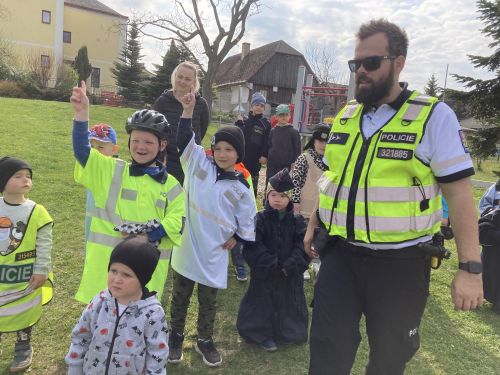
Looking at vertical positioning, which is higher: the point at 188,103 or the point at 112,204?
the point at 188,103

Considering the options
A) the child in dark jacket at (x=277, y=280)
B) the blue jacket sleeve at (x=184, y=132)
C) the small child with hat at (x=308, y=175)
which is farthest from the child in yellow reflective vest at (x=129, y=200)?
the small child with hat at (x=308, y=175)

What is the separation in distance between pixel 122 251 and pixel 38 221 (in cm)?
125

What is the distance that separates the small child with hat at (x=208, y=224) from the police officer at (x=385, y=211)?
98cm

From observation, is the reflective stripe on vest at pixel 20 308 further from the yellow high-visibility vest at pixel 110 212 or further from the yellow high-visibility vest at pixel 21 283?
the yellow high-visibility vest at pixel 110 212

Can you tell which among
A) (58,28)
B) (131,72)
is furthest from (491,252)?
(58,28)

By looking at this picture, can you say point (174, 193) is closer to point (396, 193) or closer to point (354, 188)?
point (354, 188)

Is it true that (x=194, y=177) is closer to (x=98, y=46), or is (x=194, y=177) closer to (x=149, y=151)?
(x=149, y=151)

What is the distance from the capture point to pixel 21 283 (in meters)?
3.06

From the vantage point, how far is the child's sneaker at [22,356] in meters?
3.06

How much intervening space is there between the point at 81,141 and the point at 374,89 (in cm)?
185

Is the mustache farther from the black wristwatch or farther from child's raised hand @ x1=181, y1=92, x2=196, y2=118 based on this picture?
child's raised hand @ x1=181, y1=92, x2=196, y2=118

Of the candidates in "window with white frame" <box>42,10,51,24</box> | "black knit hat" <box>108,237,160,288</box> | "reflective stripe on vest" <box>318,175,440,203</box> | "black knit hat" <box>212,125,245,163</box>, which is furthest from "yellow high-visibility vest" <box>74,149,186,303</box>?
"window with white frame" <box>42,10,51,24</box>

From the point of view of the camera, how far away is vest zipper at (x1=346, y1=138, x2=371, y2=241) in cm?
233

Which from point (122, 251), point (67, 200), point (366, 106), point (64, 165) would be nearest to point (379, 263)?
point (366, 106)
